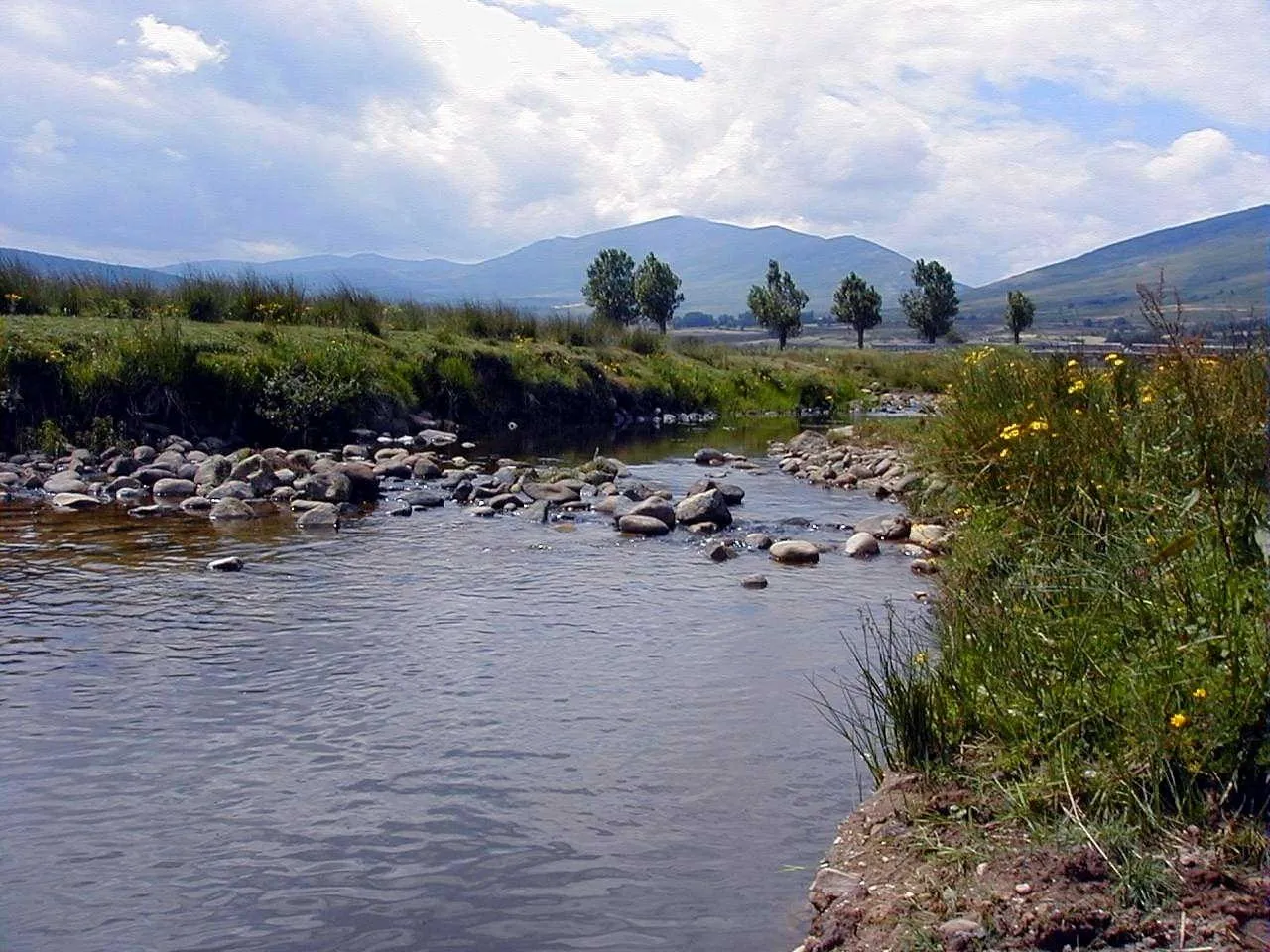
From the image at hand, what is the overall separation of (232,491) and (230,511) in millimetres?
1160

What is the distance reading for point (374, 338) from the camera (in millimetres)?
27812

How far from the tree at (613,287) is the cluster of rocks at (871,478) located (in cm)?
4492

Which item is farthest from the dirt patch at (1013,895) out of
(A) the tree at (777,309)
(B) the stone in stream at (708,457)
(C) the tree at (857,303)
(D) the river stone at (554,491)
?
(C) the tree at (857,303)

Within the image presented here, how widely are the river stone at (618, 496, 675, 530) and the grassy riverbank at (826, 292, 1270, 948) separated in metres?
6.89

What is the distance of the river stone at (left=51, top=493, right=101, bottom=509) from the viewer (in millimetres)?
16125

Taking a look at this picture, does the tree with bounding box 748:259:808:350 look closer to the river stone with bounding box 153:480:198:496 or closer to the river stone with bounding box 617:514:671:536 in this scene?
the river stone with bounding box 153:480:198:496

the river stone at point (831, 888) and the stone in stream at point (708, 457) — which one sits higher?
the stone in stream at point (708, 457)

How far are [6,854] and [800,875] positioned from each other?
148 inches

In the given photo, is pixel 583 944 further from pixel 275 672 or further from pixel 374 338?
pixel 374 338

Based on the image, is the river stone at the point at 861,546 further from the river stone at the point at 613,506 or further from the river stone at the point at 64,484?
the river stone at the point at 64,484

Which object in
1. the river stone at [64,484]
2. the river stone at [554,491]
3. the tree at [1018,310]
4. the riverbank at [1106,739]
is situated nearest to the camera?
the riverbank at [1106,739]

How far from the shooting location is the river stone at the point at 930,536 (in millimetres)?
13105

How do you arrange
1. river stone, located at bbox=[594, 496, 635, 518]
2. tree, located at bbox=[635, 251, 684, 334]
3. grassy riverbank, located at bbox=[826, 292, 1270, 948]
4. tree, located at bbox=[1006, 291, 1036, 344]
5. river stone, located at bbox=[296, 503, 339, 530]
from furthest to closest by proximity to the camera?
tree, located at bbox=[1006, 291, 1036, 344] → tree, located at bbox=[635, 251, 684, 334] → river stone, located at bbox=[594, 496, 635, 518] → river stone, located at bbox=[296, 503, 339, 530] → grassy riverbank, located at bbox=[826, 292, 1270, 948]

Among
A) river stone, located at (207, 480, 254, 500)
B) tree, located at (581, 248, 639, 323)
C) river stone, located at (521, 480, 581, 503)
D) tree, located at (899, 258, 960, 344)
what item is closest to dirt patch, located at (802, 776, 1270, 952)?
river stone, located at (521, 480, 581, 503)
